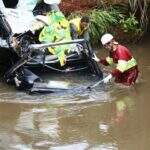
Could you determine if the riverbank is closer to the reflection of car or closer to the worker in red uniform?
the reflection of car

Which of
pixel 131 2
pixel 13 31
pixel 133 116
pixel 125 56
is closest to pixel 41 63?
pixel 13 31

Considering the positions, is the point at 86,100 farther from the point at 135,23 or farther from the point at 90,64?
the point at 135,23

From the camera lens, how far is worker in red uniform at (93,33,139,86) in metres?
10.2

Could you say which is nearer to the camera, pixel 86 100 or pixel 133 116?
pixel 133 116

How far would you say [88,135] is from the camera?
7.81 m

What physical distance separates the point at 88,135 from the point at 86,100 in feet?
5.42

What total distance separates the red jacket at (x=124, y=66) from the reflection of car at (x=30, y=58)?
37cm

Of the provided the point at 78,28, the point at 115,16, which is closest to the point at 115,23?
the point at 115,16

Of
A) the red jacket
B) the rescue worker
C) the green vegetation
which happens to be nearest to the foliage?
the green vegetation

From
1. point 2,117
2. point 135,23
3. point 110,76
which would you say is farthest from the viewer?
point 135,23

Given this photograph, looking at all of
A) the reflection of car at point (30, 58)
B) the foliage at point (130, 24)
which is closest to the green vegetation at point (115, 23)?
the foliage at point (130, 24)

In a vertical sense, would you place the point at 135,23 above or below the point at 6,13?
below

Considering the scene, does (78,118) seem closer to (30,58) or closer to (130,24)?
(30,58)

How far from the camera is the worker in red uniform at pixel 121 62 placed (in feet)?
33.5
